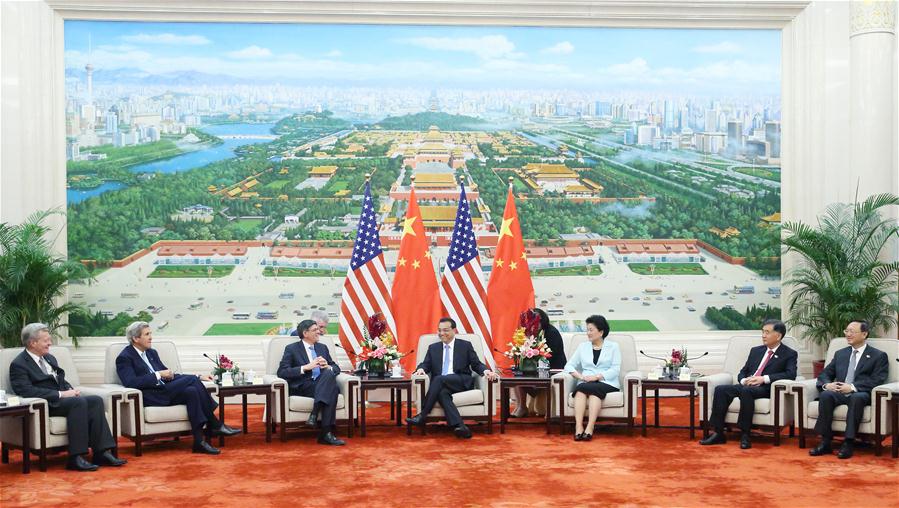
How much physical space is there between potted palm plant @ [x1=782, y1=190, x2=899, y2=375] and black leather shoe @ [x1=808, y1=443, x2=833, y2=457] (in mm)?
Answer: 2695

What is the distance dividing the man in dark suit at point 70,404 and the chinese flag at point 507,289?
178 inches

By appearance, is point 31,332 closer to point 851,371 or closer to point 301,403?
point 301,403

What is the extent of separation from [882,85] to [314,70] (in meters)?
6.27

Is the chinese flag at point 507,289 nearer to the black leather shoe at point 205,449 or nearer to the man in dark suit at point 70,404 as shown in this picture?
the black leather shoe at point 205,449

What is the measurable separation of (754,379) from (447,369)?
2729mm

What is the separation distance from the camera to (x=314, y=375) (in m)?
9.24

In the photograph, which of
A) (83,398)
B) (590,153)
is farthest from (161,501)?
(590,153)

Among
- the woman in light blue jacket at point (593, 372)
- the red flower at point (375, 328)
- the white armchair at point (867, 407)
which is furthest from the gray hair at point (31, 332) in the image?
the white armchair at point (867, 407)

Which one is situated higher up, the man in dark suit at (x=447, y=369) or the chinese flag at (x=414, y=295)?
the chinese flag at (x=414, y=295)

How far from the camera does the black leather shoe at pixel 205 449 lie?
8273mm

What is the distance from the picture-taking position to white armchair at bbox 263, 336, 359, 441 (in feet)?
29.1

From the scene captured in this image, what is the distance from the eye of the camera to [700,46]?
12.1 m

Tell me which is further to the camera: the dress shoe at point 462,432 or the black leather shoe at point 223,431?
the dress shoe at point 462,432

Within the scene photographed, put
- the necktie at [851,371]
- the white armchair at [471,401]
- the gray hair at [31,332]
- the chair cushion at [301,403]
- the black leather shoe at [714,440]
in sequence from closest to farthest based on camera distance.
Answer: the gray hair at [31,332] < the necktie at [851,371] < the black leather shoe at [714,440] < the chair cushion at [301,403] < the white armchair at [471,401]
